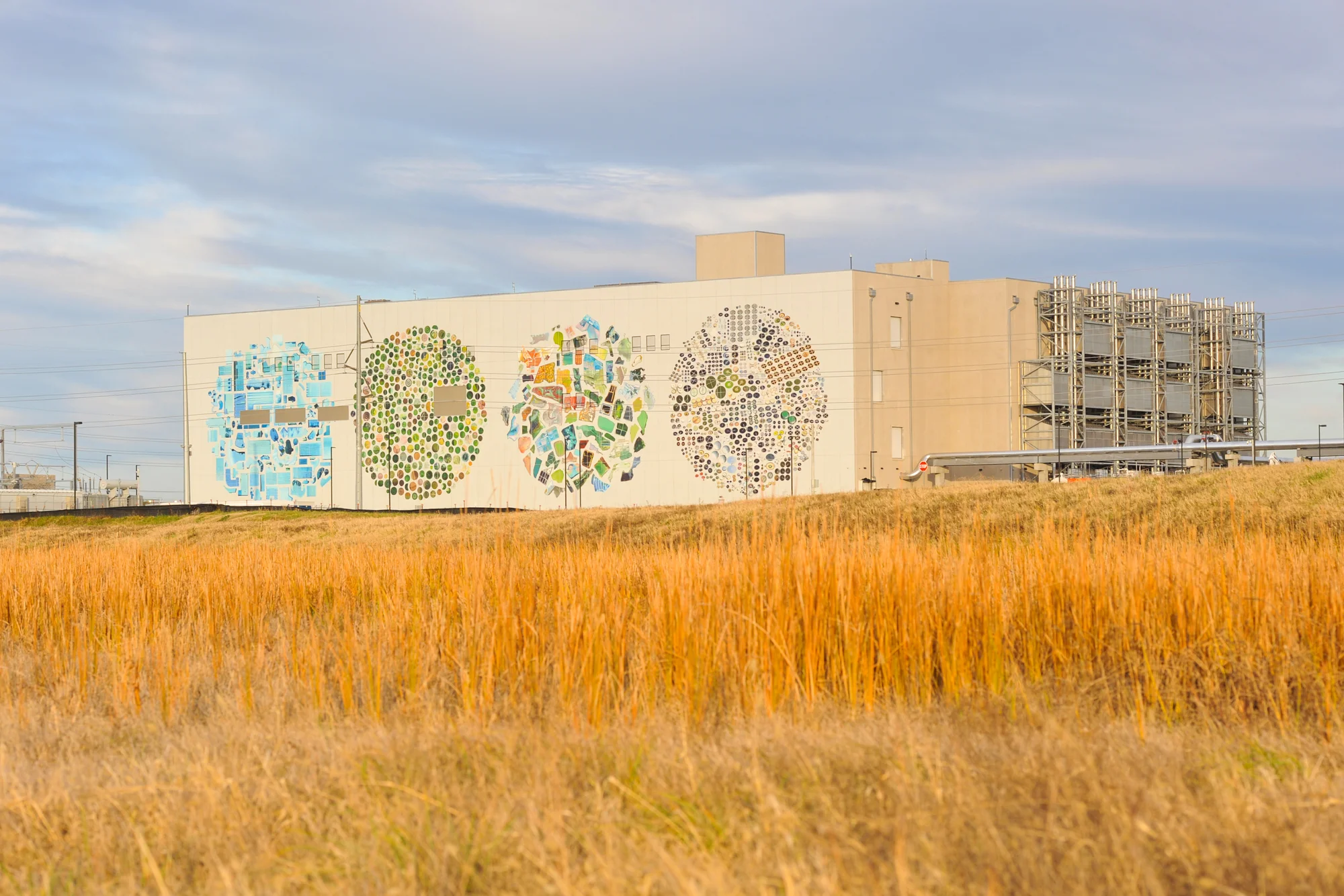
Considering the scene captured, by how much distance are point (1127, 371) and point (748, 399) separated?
1540cm

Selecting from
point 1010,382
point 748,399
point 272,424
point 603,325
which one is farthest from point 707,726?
point 272,424

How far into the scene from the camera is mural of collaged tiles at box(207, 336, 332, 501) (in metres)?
51.2

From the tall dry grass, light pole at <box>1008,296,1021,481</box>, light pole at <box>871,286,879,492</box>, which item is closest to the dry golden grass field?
the tall dry grass

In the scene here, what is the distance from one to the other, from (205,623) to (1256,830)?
6955 millimetres

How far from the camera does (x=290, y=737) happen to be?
5055 mm

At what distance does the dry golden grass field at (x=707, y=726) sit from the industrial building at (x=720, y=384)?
3413 centimetres

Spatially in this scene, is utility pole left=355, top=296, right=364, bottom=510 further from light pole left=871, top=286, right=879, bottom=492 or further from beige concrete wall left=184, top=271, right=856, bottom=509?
light pole left=871, top=286, right=879, bottom=492

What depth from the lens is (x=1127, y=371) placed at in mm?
48031

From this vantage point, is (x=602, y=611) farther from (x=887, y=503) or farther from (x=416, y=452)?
(x=416, y=452)

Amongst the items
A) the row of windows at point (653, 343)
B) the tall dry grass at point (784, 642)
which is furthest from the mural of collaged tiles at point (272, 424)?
the tall dry grass at point (784, 642)

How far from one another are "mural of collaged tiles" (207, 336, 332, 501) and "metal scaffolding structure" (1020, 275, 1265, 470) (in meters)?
28.5

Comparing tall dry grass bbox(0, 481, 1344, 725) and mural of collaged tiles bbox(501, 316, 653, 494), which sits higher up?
mural of collaged tiles bbox(501, 316, 653, 494)

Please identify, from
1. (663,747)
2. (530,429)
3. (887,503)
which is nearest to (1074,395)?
(530,429)

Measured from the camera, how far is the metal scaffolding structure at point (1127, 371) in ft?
153
